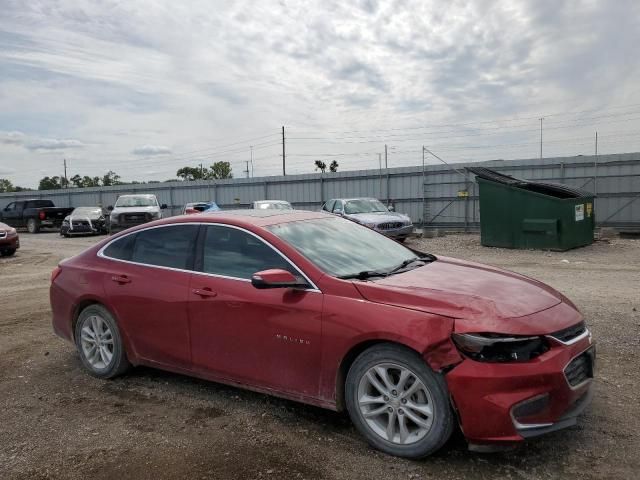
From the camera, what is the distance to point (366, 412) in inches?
133

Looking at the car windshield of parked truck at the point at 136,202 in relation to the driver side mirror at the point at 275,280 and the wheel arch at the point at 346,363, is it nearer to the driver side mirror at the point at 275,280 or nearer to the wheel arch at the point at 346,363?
the driver side mirror at the point at 275,280

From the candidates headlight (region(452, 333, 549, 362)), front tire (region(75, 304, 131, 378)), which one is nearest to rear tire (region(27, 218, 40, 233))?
front tire (region(75, 304, 131, 378))

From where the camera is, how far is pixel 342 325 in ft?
11.1

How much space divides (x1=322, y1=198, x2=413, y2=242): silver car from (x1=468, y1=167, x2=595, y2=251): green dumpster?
2.33 meters

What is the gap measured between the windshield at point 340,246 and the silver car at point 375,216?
10285 millimetres

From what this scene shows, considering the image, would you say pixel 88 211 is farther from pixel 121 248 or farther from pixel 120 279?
pixel 120 279

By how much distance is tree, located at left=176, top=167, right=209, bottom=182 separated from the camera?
252 feet

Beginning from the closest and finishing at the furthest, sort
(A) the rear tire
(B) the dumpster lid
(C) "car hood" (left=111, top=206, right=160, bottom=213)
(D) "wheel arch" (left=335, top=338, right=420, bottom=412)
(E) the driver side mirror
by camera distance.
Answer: (D) "wheel arch" (left=335, top=338, right=420, bottom=412)
(E) the driver side mirror
(B) the dumpster lid
(C) "car hood" (left=111, top=206, right=160, bottom=213)
(A) the rear tire

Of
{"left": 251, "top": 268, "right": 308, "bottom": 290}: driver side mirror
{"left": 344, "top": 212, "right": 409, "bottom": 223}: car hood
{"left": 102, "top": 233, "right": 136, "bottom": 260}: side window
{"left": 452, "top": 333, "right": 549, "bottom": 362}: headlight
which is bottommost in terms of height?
{"left": 452, "top": 333, "right": 549, "bottom": 362}: headlight

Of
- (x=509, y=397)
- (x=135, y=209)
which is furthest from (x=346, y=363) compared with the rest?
(x=135, y=209)

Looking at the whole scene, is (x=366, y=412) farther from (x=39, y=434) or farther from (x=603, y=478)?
(x=39, y=434)

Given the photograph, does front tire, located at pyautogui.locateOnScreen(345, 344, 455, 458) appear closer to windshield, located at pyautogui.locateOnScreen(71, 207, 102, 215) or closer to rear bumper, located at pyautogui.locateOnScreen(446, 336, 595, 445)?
rear bumper, located at pyautogui.locateOnScreen(446, 336, 595, 445)

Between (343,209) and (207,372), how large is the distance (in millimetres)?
12819

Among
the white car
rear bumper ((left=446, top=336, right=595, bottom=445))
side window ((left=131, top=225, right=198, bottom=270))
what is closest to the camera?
rear bumper ((left=446, top=336, right=595, bottom=445))
